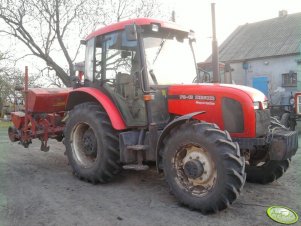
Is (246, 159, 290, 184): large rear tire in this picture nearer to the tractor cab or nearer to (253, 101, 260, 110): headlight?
(253, 101, 260, 110): headlight

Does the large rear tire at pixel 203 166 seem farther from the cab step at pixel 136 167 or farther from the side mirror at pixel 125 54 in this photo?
the side mirror at pixel 125 54

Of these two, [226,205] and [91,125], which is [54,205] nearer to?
[91,125]

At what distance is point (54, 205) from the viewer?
464 centimetres

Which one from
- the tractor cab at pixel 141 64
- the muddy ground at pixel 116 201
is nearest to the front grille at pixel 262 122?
the muddy ground at pixel 116 201

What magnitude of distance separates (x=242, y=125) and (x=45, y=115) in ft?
14.3

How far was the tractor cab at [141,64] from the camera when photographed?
17.3ft

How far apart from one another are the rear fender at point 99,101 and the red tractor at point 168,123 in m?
0.02

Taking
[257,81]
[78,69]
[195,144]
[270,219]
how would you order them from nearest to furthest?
[270,219] < [195,144] < [78,69] < [257,81]

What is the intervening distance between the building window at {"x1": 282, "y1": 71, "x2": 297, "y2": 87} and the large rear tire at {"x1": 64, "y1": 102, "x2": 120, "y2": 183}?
20.4 m

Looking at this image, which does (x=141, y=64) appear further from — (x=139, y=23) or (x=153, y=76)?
(x=139, y=23)

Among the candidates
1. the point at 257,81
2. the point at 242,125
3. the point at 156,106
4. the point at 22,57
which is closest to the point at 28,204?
the point at 156,106

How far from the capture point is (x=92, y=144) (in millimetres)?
5852

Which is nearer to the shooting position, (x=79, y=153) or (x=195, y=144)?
(x=195, y=144)

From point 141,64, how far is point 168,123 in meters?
0.93
